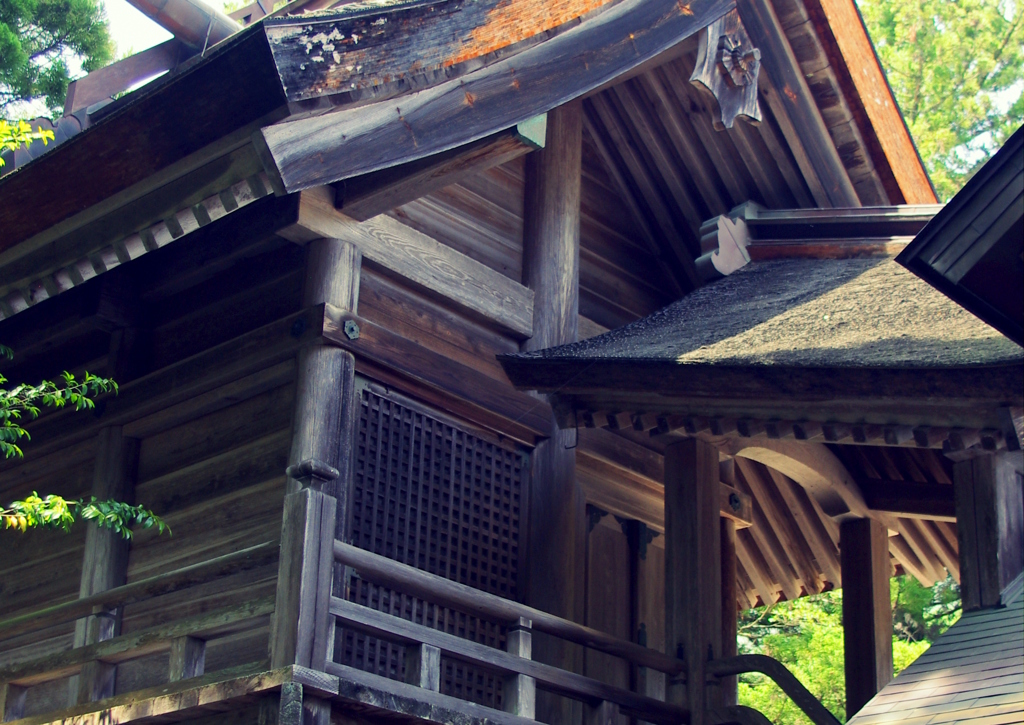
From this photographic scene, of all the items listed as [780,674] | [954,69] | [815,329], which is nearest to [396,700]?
[780,674]

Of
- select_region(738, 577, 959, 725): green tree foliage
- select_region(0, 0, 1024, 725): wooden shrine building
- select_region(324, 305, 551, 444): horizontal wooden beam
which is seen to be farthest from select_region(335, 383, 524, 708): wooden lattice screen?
select_region(738, 577, 959, 725): green tree foliage

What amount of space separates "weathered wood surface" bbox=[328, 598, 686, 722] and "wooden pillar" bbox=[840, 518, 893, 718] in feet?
6.11

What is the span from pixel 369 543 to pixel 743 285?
9.86 ft

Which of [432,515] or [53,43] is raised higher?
[53,43]

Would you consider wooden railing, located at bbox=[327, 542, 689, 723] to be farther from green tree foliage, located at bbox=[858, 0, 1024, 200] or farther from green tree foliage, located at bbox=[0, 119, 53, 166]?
green tree foliage, located at bbox=[858, 0, 1024, 200]

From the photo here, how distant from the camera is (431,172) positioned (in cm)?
677

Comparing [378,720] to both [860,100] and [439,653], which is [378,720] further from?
[860,100]

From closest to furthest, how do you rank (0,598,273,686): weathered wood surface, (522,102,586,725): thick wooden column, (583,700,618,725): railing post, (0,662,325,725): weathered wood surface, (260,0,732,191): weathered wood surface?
(0,662,325,725): weathered wood surface
(0,598,273,686): weathered wood surface
(260,0,732,191): weathered wood surface
(583,700,618,725): railing post
(522,102,586,725): thick wooden column

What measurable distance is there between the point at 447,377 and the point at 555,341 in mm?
1008

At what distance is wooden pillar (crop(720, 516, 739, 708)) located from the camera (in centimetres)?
874

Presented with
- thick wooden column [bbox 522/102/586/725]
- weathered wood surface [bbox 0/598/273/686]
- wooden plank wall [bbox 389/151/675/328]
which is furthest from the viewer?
wooden plank wall [bbox 389/151/675/328]

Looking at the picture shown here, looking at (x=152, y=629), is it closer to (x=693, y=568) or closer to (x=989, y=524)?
(x=693, y=568)

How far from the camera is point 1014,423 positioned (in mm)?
5855

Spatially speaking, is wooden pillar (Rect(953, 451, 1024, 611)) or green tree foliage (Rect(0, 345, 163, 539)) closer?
green tree foliage (Rect(0, 345, 163, 539))
